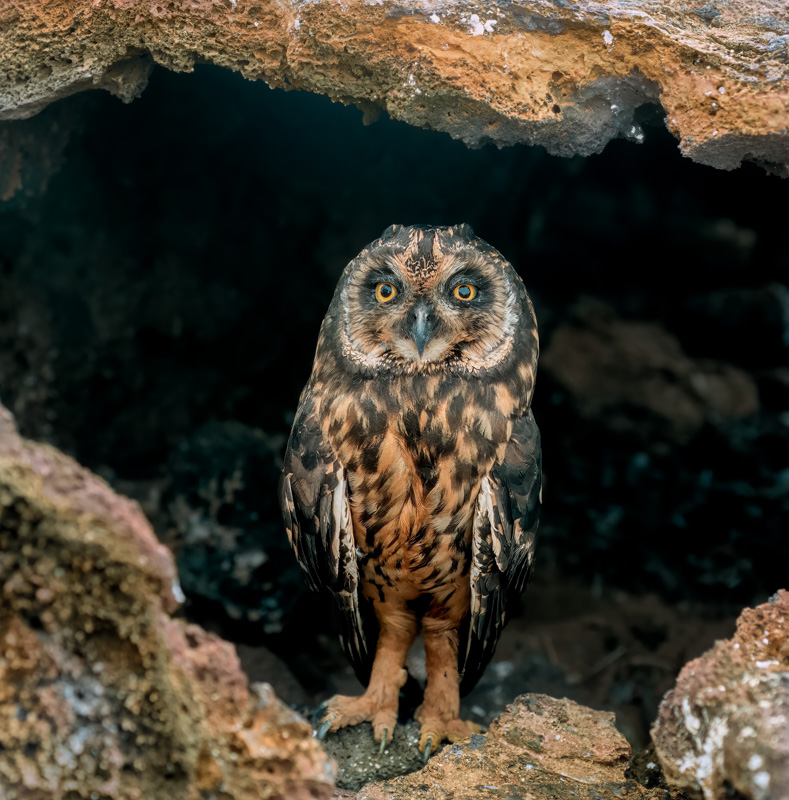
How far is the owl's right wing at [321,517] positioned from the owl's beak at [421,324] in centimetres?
45

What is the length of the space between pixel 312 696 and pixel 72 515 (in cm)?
249

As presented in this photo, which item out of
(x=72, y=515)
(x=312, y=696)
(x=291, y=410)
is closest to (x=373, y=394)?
(x=72, y=515)

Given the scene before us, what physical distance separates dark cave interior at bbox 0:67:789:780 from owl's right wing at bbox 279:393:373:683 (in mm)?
1191

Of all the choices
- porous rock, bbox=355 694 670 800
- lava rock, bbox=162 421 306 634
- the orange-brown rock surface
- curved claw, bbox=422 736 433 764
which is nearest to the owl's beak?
the orange-brown rock surface

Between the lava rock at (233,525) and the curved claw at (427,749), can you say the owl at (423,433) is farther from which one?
the lava rock at (233,525)

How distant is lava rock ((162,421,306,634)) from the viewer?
339 centimetres

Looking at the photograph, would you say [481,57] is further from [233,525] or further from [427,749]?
[233,525]

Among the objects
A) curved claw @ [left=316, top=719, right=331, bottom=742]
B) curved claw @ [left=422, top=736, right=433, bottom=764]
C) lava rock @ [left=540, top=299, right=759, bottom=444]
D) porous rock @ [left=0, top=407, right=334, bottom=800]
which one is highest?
lava rock @ [left=540, top=299, right=759, bottom=444]

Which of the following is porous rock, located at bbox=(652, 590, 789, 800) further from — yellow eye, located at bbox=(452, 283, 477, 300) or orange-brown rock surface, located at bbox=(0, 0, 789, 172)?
orange-brown rock surface, located at bbox=(0, 0, 789, 172)

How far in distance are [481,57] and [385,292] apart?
2.32 feet

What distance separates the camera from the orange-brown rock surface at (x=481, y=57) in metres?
1.92

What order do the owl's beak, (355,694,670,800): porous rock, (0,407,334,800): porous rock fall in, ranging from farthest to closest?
the owl's beak < (355,694,670,800): porous rock < (0,407,334,800): porous rock

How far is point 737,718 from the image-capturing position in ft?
4.53

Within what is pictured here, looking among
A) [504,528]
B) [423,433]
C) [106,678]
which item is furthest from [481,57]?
[106,678]
